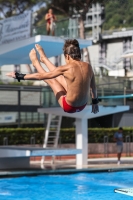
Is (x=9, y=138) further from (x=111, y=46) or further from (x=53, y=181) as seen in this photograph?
(x=111, y=46)

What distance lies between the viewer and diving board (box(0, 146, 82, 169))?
19.4 meters

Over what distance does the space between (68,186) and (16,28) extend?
6.74 m

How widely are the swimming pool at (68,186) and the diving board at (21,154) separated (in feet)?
2.99

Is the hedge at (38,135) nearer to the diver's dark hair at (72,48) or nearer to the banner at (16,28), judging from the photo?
the banner at (16,28)

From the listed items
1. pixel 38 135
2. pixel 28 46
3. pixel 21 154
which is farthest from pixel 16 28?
pixel 38 135

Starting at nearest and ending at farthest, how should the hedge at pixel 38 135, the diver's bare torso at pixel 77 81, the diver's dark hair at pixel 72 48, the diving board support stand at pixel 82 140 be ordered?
the diver's dark hair at pixel 72 48, the diver's bare torso at pixel 77 81, the diving board support stand at pixel 82 140, the hedge at pixel 38 135

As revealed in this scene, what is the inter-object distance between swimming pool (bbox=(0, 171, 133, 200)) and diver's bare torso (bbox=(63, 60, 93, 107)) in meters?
8.03

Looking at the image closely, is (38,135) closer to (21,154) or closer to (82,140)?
(82,140)

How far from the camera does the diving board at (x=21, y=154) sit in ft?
63.7

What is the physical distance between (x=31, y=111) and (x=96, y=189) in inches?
608

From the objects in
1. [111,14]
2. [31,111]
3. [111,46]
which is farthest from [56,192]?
[111,14]

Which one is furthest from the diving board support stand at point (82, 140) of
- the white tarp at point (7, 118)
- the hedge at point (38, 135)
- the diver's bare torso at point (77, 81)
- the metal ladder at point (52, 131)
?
the diver's bare torso at point (77, 81)

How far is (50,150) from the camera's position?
19.7 m

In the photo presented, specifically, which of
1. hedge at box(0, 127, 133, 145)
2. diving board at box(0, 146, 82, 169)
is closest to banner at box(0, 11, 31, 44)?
diving board at box(0, 146, 82, 169)
